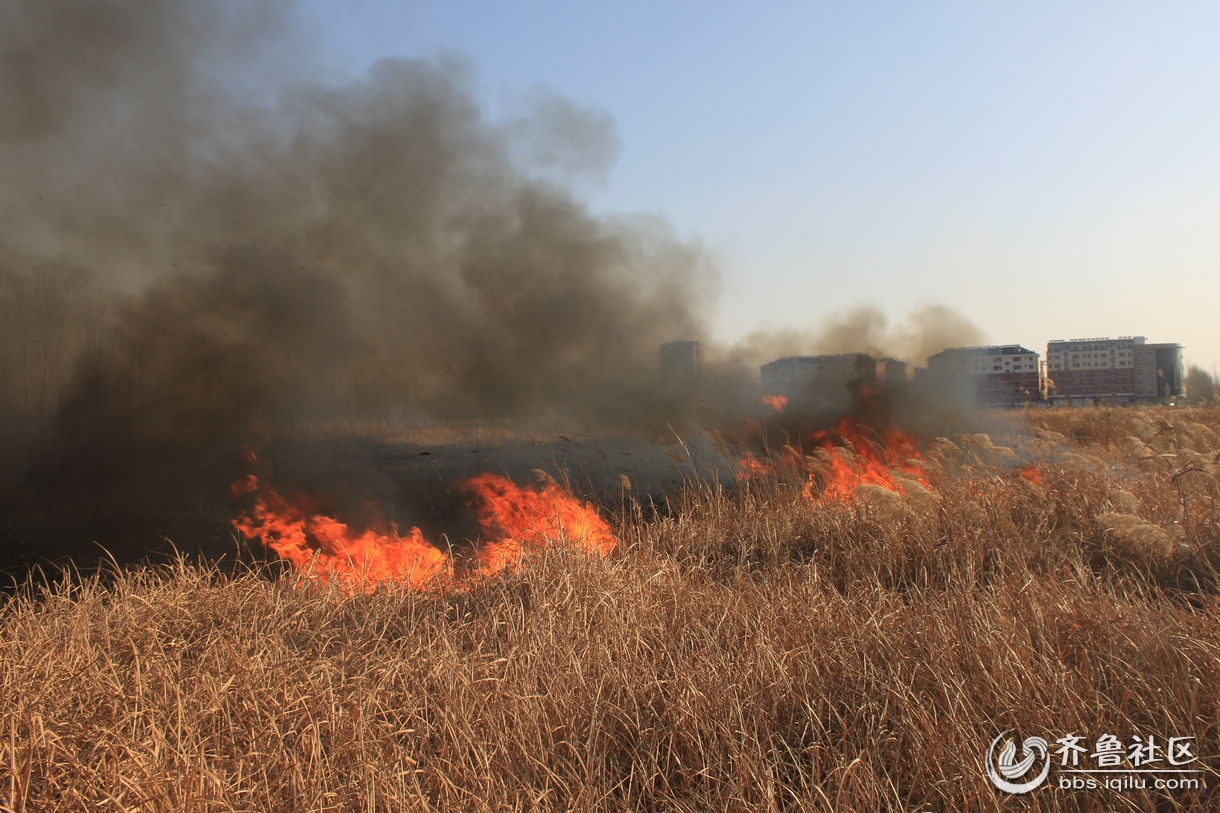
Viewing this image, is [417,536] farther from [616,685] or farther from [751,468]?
[616,685]

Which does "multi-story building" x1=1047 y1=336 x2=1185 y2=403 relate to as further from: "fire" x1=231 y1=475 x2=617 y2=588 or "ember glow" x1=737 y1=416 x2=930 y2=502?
"fire" x1=231 y1=475 x2=617 y2=588

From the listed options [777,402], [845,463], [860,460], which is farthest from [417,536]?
[777,402]

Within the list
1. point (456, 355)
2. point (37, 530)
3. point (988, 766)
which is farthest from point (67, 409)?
point (988, 766)

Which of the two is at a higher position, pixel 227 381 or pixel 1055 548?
pixel 227 381

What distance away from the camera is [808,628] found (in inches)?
162

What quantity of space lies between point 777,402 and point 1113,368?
5637cm

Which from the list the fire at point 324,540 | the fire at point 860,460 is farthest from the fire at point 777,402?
the fire at point 324,540

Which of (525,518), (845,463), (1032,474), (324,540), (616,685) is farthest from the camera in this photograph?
(845,463)

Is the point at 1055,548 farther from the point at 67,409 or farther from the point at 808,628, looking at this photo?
the point at 67,409

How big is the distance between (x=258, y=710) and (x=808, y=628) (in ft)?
9.18

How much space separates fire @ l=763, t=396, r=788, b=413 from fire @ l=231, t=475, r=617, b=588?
24.3ft

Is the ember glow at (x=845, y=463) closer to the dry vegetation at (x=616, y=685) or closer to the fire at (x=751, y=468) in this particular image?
the fire at (x=751, y=468)

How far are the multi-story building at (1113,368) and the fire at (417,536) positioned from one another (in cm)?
4425

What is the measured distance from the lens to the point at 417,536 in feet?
27.1
